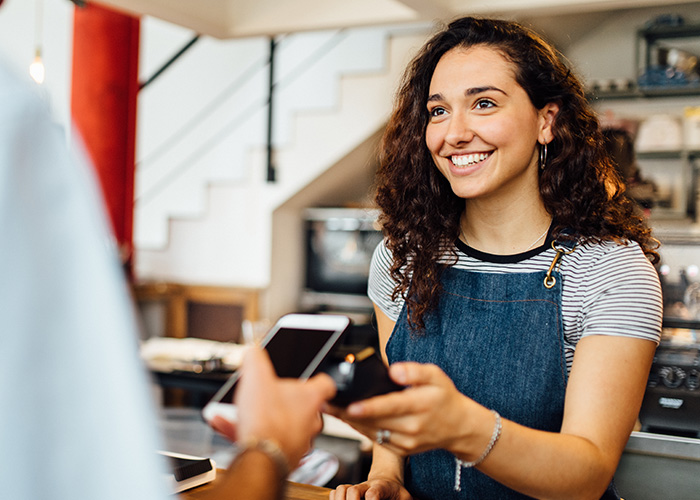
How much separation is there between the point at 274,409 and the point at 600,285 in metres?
0.81

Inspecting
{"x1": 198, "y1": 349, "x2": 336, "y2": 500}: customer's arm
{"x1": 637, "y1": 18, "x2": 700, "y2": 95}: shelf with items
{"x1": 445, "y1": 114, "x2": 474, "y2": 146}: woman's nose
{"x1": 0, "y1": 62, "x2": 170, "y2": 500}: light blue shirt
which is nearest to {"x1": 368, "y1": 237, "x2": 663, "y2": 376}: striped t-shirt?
{"x1": 445, "y1": 114, "x2": 474, "y2": 146}: woman's nose

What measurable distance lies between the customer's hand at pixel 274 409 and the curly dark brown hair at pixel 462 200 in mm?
762

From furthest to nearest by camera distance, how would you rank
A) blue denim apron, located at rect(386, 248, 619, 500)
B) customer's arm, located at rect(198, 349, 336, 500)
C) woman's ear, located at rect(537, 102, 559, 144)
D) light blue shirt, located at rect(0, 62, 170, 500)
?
woman's ear, located at rect(537, 102, 559, 144) < blue denim apron, located at rect(386, 248, 619, 500) < customer's arm, located at rect(198, 349, 336, 500) < light blue shirt, located at rect(0, 62, 170, 500)

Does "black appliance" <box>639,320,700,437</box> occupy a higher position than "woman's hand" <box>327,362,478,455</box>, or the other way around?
"woman's hand" <box>327,362,478,455</box>

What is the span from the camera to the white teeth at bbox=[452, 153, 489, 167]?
1.29 metres

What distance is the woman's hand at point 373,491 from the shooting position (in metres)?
1.22

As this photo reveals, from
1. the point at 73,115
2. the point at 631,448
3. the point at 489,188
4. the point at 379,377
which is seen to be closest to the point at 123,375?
the point at 379,377

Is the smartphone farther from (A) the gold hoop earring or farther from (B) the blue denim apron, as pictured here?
(A) the gold hoop earring

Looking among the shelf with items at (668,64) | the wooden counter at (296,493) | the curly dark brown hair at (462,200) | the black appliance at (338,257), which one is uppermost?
the shelf with items at (668,64)

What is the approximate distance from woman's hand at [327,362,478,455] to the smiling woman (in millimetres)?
320

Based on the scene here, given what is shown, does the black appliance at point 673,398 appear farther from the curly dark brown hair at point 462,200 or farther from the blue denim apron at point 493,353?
the blue denim apron at point 493,353

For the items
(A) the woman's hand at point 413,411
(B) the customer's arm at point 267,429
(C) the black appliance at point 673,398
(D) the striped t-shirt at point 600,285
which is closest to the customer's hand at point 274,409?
(B) the customer's arm at point 267,429

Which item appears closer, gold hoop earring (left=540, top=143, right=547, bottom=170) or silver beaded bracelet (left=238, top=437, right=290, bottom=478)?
silver beaded bracelet (left=238, top=437, right=290, bottom=478)

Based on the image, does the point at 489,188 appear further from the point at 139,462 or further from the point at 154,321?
the point at 154,321
